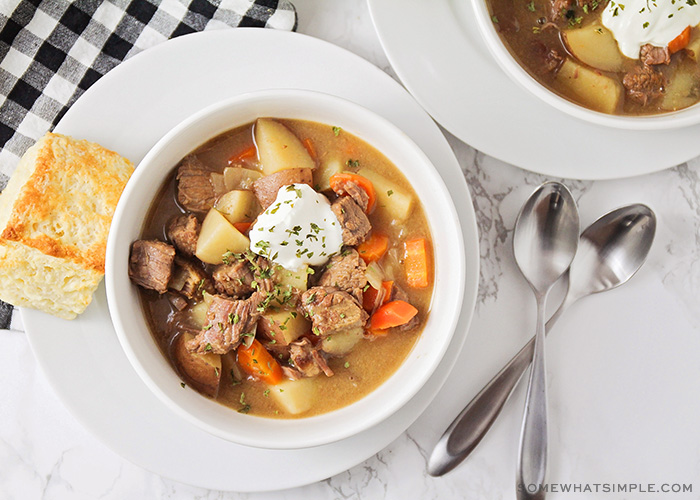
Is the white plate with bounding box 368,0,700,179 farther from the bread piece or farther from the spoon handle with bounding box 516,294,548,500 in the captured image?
the bread piece

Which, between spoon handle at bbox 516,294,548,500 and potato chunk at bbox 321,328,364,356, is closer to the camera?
potato chunk at bbox 321,328,364,356

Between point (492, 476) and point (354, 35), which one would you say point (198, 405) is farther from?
point (354, 35)

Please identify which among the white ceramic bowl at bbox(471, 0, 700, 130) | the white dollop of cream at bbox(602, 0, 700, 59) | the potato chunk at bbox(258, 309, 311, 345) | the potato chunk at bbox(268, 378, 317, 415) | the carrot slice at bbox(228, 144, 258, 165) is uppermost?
the white dollop of cream at bbox(602, 0, 700, 59)

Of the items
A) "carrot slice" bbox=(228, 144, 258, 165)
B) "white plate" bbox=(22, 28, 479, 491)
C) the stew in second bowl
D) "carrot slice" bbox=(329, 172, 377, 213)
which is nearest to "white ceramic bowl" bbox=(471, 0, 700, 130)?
the stew in second bowl

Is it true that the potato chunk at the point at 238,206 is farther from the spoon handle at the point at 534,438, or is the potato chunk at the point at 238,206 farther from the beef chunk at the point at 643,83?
the beef chunk at the point at 643,83

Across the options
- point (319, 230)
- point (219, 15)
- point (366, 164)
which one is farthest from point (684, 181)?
point (219, 15)

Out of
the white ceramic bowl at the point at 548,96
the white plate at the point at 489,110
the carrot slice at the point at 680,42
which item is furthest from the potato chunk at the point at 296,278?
the carrot slice at the point at 680,42

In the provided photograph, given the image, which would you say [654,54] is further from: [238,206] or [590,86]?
[238,206]
